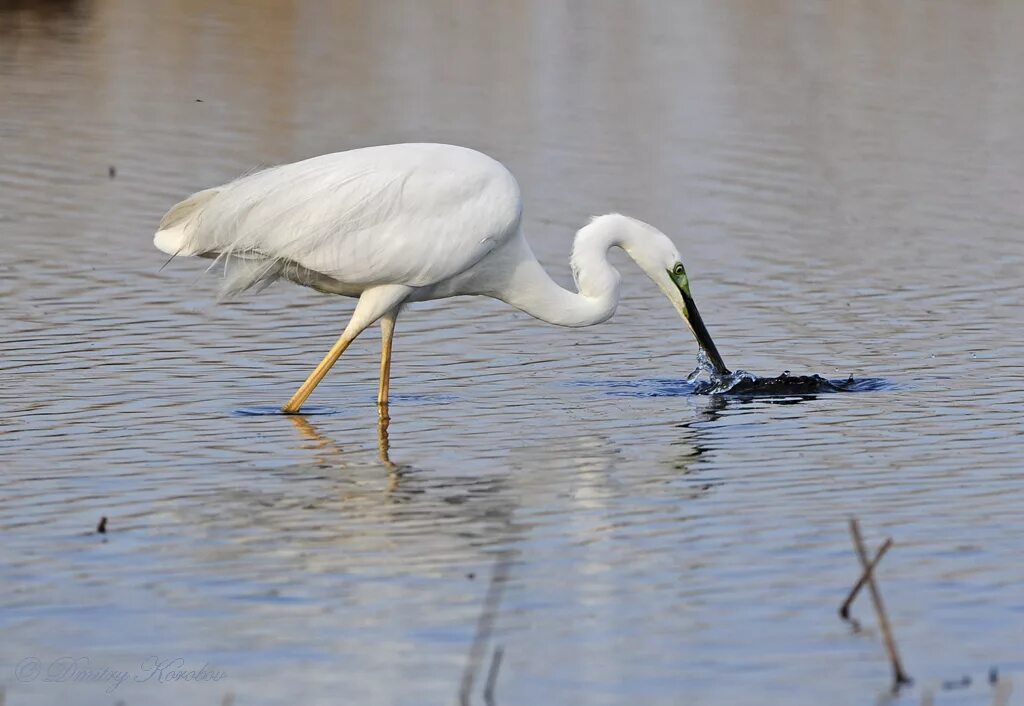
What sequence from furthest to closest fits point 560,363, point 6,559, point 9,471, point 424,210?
1. point 560,363
2. point 424,210
3. point 9,471
4. point 6,559

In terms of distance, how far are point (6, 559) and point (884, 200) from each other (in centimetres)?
1194

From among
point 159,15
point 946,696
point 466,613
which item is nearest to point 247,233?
point 466,613

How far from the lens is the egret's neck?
11.4 metres

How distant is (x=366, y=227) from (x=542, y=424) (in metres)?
1.43

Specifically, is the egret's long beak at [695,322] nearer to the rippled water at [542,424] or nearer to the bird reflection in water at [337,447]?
the rippled water at [542,424]

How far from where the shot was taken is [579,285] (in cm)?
1166

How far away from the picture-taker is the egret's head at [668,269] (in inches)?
460

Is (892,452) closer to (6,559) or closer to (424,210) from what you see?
(424,210)

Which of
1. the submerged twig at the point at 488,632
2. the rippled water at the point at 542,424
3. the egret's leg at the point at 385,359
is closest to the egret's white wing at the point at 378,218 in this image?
the egret's leg at the point at 385,359

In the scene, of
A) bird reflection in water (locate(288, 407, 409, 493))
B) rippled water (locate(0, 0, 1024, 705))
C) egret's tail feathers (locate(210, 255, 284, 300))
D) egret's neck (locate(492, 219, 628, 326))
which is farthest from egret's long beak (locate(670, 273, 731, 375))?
egret's tail feathers (locate(210, 255, 284, 300))

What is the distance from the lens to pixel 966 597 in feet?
24.0

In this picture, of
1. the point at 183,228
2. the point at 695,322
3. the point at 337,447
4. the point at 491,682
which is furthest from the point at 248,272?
the point at 491,682

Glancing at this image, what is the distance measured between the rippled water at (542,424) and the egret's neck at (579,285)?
453 millimetres

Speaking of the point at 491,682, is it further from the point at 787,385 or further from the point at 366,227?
the point at 787,385
